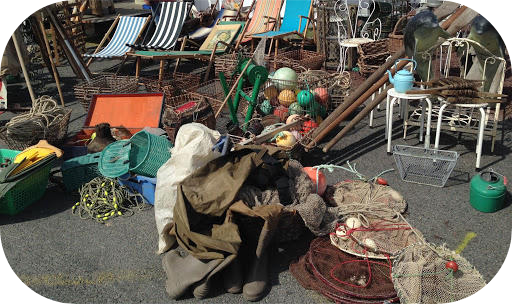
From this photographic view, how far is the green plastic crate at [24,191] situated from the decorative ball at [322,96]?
3760mm

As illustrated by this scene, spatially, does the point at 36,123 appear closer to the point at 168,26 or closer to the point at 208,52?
the point at 208,52

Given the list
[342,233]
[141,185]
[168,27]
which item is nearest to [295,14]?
[168,27]

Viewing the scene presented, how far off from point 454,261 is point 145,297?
99.3 inches

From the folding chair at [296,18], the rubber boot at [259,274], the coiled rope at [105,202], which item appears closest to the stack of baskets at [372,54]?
the folding chair at [296,18]

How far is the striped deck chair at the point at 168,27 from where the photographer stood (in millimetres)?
9883

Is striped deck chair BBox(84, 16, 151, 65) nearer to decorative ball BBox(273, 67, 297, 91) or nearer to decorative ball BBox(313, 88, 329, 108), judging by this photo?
decorative ball BBox(273, 67, 297, 91)

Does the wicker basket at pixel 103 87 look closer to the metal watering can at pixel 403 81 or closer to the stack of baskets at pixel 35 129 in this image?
the stack of baskets at pixel 35 129

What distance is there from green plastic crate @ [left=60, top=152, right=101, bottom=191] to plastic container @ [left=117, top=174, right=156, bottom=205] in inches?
19.7

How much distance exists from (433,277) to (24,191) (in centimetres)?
432

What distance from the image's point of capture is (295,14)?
1070cm

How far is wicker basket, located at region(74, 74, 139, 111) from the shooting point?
7.45m

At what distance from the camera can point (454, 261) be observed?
3574mm

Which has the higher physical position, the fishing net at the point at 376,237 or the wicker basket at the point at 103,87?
the fishing net at the point at 376,237

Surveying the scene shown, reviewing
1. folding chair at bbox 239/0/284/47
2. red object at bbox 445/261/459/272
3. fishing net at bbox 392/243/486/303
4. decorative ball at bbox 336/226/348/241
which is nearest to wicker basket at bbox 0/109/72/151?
decorative ball at bbox 336/226/348/241
